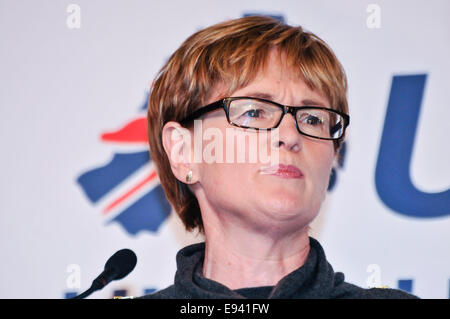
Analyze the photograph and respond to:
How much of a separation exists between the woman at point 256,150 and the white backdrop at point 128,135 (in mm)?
327

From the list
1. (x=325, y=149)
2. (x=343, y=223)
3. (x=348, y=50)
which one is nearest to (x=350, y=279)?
(x=343, y=223)

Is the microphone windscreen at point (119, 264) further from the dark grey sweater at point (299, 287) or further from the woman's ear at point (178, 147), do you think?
the woman's ear at point (178, 147)

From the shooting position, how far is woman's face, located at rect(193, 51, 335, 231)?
1.20 metres

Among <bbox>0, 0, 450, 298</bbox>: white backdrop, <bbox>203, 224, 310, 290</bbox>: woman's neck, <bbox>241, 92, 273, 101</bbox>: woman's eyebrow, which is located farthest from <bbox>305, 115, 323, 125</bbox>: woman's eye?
<bbox>0, 0, 450, 298</bbox>: white backdrop

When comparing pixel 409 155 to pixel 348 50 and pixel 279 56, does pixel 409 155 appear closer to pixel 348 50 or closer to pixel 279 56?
pixel 348 50

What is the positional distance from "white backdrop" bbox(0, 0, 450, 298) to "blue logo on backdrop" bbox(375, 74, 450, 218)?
0.01 m

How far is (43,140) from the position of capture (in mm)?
1710

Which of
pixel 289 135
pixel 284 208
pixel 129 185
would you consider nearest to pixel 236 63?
pixel 289 135

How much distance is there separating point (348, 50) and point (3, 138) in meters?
1.09

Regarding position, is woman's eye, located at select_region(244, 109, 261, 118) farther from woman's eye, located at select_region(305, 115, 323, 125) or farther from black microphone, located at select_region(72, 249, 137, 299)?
black microphone, located at select_region(72, 249, 137, 299)

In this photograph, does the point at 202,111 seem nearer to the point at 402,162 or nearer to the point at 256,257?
the point at 256,257

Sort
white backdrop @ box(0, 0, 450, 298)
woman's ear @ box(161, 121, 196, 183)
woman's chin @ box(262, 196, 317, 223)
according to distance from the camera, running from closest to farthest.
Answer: woman's chin @ box(262, 196, 317, 223), woman's ear @ box(161, 121, 196, 183), white backdrop @ box(0, 0, 450, 298)

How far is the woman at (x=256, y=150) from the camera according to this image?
3.98 ft

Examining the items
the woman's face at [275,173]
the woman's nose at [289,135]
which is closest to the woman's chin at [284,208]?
the woman's face at [275,173]
